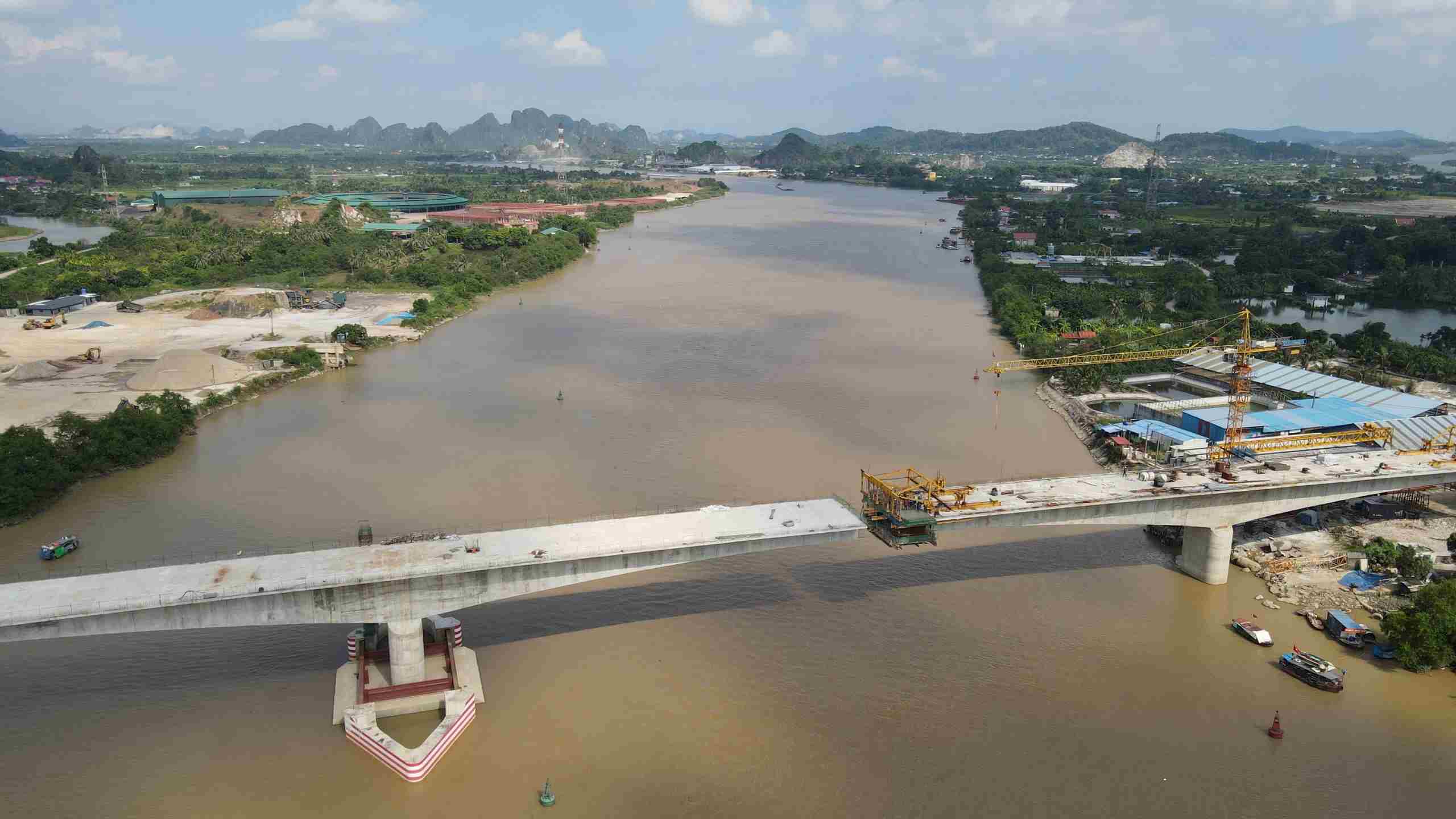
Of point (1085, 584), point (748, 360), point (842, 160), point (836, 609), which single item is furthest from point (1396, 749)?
point (842, 160)

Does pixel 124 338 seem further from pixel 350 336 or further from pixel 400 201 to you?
pixel 400 201

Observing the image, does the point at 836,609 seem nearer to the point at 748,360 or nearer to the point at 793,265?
the point at 748,360

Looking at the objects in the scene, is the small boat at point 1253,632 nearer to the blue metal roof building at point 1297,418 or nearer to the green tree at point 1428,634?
the green tree at point 1428,634

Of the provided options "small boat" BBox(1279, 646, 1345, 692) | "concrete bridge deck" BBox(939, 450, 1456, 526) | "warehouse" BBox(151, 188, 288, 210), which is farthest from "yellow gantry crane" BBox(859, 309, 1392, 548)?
"warehouse" BBox(151, 188, 288, 210)

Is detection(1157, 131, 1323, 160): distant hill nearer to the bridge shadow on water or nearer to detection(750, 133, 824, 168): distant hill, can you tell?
detection(750, 133, 824, 168): distant hill

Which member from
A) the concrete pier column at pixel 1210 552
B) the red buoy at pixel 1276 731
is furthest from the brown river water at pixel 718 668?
the concrete pier column at pixel 1210 552

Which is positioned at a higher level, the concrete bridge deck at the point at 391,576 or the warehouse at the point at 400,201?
the warehouse at the point at 400,201

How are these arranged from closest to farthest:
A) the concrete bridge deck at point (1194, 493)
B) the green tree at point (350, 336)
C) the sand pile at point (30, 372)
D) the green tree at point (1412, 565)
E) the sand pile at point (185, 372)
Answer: the concrete bridge deck at point (1194, 493) → the green tree at point (1412, 565) → the sand pile at point (185, 372) → the sand pile at point (30, 372) → the green tree at point (350, 336)

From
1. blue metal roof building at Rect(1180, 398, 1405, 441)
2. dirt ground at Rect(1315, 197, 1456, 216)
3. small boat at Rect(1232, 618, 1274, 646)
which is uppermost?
dirt ground at Rect(1315, 197, 1456, 216)
